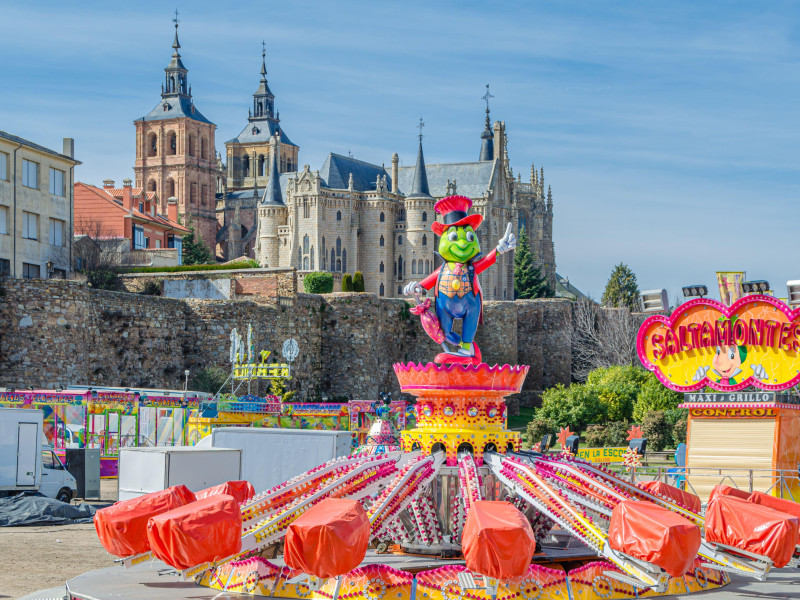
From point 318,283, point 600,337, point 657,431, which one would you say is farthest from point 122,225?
point 657,431

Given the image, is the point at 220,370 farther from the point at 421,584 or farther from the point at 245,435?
the point at 421,584

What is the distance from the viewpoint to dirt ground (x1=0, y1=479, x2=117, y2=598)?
1235 centimetres

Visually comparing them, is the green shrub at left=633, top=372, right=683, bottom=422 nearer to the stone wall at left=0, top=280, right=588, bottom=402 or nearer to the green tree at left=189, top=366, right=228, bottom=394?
the green tree at left=189, top=366, right=228, bottom=394

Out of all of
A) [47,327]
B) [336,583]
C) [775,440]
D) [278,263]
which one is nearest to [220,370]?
[47,327]

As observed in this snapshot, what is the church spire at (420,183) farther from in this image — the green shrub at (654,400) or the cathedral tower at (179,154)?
the green shrub at (654,400)

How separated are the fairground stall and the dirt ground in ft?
29.2

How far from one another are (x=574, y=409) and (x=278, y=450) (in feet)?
65.8

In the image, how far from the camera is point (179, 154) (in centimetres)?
11319

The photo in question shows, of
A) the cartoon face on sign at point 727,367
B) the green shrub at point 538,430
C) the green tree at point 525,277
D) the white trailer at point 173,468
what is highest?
the green tree at point 525,277

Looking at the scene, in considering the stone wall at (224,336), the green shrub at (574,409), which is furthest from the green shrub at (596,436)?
the stone wall at (224,336)

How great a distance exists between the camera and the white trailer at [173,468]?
16.8 m

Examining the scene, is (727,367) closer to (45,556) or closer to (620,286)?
(45,556)

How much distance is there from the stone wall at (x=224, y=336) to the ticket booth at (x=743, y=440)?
22028mm

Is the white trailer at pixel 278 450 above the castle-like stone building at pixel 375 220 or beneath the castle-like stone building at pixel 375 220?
beneath
